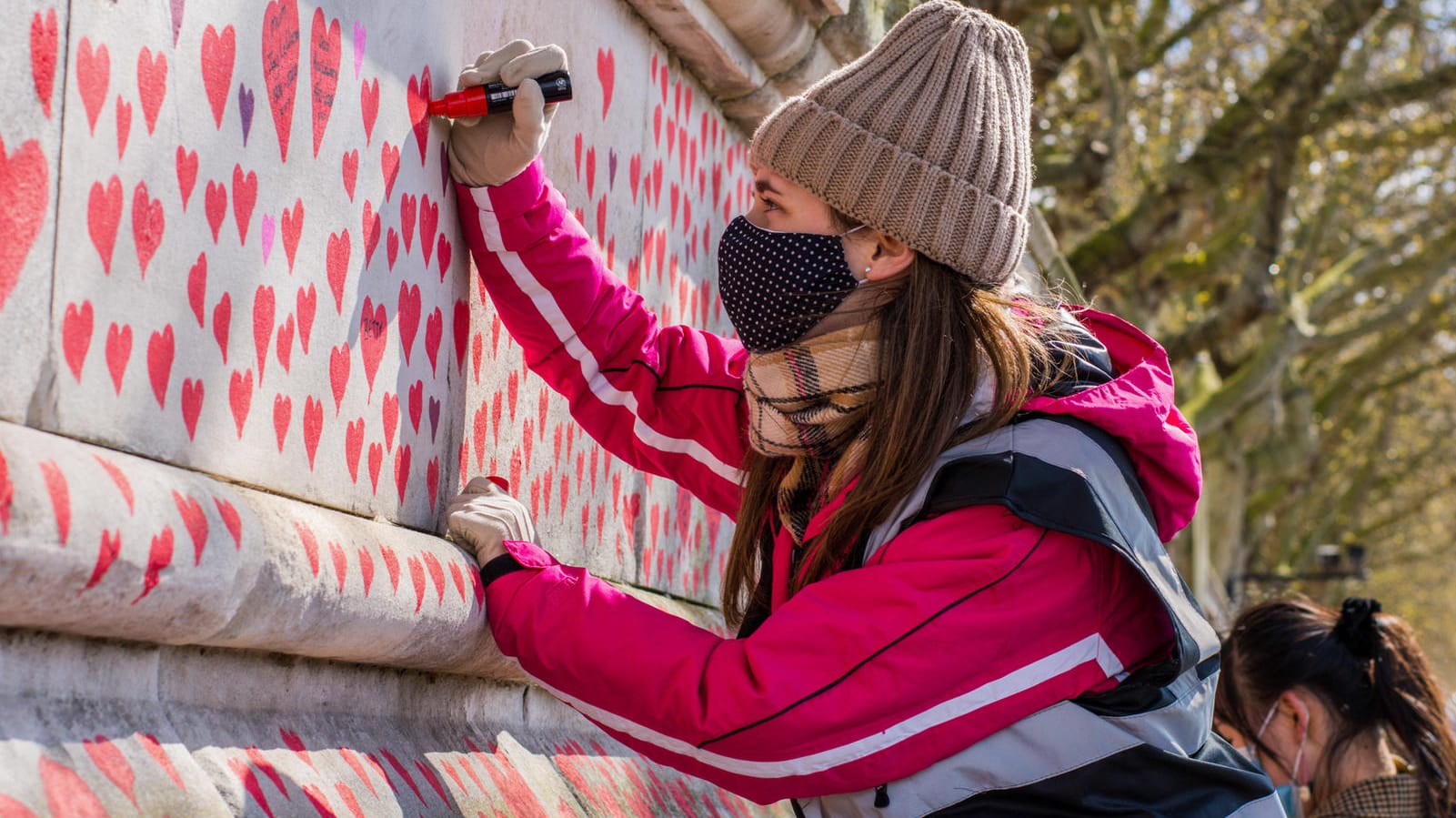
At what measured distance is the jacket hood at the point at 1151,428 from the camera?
2.24m

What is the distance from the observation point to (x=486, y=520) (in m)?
2.33

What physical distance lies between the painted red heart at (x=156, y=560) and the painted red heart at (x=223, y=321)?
319 mm

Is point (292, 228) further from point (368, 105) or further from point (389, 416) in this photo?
point (389, 416)

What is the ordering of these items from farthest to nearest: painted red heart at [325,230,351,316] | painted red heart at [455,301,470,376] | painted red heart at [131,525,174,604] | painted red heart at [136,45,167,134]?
painted red heart at [455,301,470,376]
painted red heart at [325,230,351,316]
painted red heart at [136,45,167,134]
painted red heart at [131,525,174,604]

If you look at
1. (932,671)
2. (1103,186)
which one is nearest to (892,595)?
(932,671)

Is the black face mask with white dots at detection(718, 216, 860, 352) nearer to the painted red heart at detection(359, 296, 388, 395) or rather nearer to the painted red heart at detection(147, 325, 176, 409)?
the painted red heart at detection(359, 296, 388, 395)

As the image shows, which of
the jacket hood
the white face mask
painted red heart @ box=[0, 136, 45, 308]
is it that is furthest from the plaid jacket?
painted red heart @ box=[0, 136, 45, 308]

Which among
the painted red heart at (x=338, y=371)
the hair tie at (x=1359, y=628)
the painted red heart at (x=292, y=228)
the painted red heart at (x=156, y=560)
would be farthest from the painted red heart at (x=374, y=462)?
the hair tie at (x=1359, y=628)

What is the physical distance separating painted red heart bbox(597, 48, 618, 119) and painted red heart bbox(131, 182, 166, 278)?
1459 mm

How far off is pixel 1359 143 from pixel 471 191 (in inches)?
401

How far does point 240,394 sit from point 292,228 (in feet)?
0.73

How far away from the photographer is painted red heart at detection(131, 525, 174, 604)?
4.86 feet

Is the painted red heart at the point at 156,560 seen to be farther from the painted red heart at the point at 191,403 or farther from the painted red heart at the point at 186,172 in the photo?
the painted red heart at the point at 186,172

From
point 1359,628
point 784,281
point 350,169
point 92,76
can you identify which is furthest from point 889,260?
point 1359,628
